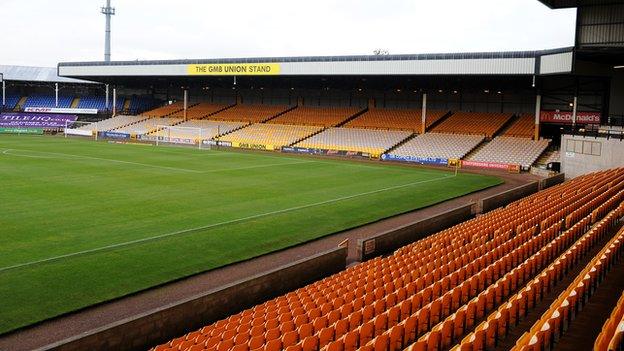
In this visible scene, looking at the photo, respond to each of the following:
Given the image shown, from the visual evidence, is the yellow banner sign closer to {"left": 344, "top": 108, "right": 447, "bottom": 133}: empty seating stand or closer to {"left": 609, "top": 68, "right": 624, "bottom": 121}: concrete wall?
{"left": 344, "top": 108, "right": 447, "bottom": 133}: empty seating stand

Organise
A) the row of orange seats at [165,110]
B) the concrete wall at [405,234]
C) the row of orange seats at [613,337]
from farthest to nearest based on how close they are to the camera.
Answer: the row of orange seats at [165,110] → the concrete wall at [405,234] → the row of orange seats at [613,337]

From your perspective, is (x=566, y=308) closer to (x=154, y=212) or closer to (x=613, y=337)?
(x=613, y=337)

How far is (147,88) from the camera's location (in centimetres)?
8712

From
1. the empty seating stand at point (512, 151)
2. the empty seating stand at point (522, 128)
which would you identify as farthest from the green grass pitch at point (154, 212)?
the empty seating stand at point (522, 128)

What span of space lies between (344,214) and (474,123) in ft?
121

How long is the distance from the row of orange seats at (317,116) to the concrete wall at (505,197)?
116ft

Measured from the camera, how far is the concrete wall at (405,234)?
17.2m

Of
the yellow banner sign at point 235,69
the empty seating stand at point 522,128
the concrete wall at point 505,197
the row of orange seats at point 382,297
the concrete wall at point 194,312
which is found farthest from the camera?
the yellow banner sign at point 235,69

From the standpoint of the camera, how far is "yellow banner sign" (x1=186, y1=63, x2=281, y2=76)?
5647 centimetres

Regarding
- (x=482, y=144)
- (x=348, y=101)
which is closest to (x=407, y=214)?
(x=482, y=144)

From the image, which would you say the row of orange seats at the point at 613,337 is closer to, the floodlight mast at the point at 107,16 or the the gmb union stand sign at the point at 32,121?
the the gmb union stand sign at the point at 32,121

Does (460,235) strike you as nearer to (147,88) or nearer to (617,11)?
(617,11)

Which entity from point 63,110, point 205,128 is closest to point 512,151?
point 205,128

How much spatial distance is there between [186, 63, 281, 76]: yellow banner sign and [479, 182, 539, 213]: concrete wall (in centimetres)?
3088
